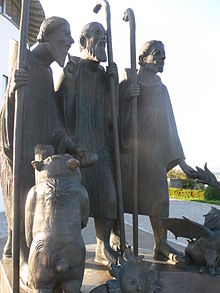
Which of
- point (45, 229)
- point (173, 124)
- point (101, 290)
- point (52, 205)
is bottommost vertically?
point (101, 290)

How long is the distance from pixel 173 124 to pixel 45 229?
1619mm

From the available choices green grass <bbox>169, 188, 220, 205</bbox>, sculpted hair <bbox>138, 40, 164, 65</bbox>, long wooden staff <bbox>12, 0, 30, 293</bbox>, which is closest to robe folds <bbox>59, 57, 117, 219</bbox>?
sculpted hair <bbox>138, 40, 164, 65</bbox>

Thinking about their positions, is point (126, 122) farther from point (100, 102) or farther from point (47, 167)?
point (47, 167)

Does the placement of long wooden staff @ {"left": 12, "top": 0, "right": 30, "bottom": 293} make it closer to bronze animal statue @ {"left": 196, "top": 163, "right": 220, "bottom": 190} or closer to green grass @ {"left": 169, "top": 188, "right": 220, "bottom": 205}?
bronze animal statue @ {"left": 196, "top": 163, "right": 220, "bottom": 190}

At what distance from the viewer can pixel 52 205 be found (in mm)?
2010

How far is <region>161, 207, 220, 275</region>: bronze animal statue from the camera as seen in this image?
8.61 ft

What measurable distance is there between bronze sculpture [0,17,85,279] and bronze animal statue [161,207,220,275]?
96cm

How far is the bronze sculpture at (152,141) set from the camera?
3.07 m

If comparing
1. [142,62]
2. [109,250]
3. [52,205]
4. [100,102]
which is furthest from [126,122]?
[52,205]

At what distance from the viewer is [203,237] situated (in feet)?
8.85

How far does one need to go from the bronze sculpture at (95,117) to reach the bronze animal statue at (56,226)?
0.73 meters

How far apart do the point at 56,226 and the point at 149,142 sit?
4.51ft

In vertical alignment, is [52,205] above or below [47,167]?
below

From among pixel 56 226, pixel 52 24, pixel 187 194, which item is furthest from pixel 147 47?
pixel 187 194
